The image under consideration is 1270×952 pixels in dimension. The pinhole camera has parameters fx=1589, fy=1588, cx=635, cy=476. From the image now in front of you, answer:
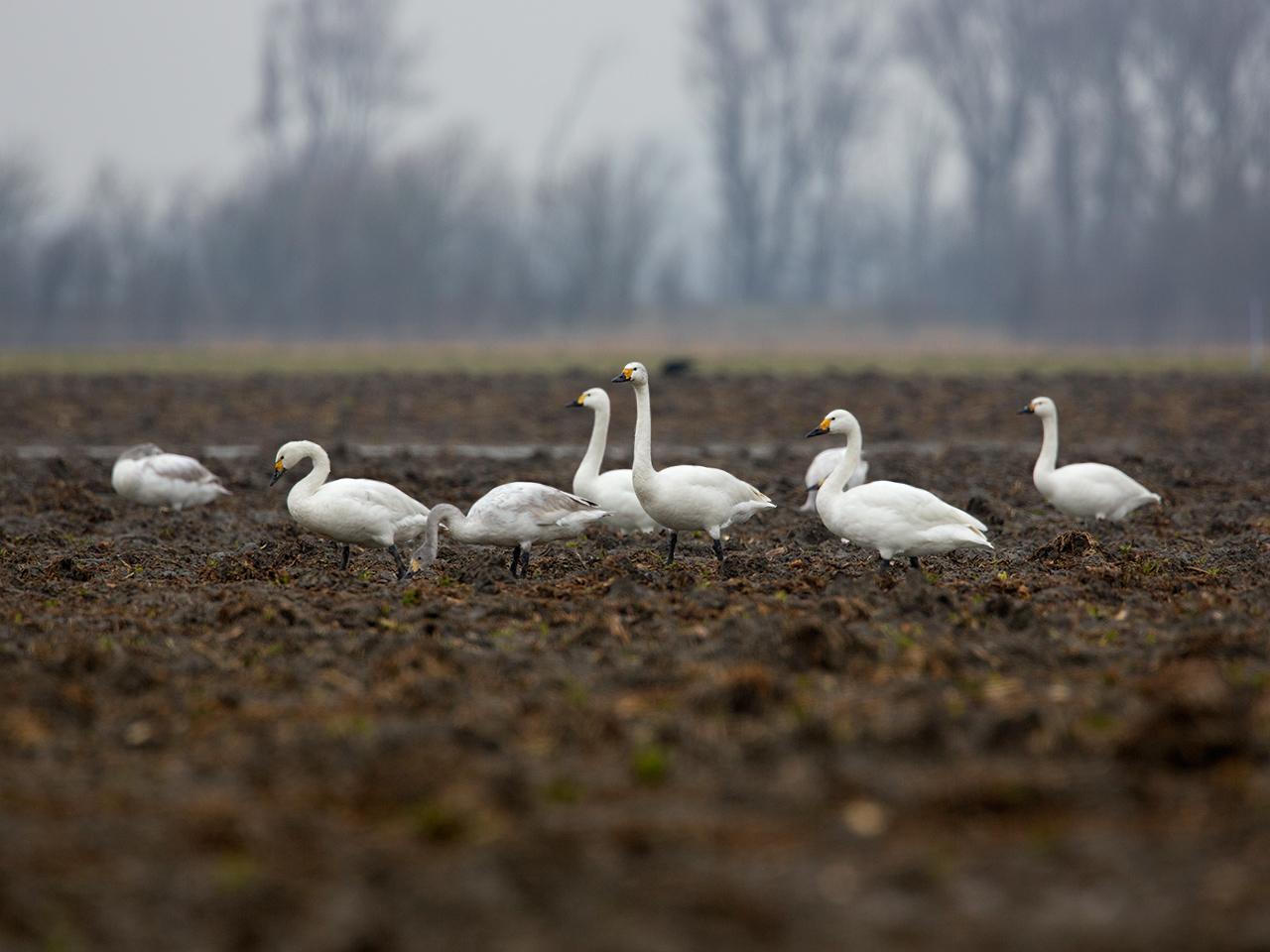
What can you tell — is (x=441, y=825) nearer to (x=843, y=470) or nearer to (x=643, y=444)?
(x=643, y=444)

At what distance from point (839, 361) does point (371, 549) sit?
2959 centimetres

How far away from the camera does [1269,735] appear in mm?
5703

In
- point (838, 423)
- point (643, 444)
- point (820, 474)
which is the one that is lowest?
point (820, 474)

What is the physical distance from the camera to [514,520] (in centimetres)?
1055

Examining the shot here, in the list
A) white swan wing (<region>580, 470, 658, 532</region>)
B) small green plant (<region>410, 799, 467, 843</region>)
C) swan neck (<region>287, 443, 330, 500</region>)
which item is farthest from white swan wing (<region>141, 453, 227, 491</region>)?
small green plant (<region>410, 799, 467, 843</region>)

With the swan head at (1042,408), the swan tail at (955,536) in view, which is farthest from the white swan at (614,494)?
the swan head at (1042,408)

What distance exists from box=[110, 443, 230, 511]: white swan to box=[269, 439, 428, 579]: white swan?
3.53m

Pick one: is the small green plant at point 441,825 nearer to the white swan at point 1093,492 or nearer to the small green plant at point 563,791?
the small green plant at point 563,791

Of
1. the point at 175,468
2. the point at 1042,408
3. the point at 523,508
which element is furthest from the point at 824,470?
the point at 175,468

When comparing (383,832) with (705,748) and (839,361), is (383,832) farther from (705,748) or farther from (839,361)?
(839,361)

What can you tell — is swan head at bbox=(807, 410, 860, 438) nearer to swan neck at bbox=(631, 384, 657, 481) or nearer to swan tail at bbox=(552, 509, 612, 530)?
swan neck at bbox=(631, 384, 657, 481)

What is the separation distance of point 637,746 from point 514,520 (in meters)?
4.62

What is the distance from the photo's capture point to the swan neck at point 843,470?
10.9 metres

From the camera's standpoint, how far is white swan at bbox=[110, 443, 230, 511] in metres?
14.3
